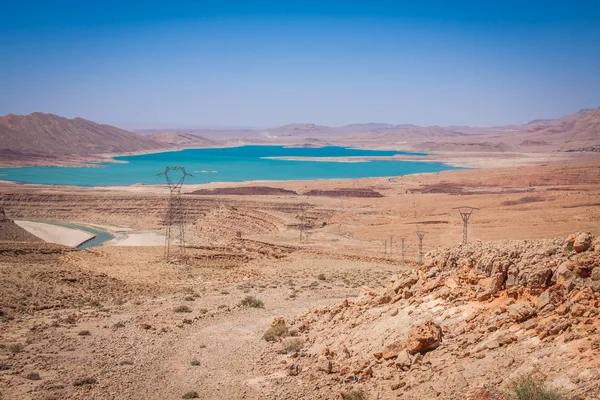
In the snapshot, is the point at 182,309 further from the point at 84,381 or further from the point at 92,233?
the point at 92,233

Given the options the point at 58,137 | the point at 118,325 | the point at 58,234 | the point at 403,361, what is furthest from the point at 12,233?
the point at 58,137

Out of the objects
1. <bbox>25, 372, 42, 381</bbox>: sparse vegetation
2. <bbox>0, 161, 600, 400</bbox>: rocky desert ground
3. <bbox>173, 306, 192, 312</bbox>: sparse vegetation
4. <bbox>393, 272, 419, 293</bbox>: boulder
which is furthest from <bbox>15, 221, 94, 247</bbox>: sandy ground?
<bbox>393, 272, 419, 293</bbox>: boulder

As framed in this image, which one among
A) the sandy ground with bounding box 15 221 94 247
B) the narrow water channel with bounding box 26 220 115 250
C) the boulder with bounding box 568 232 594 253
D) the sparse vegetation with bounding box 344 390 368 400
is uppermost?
the boulder with bounding box 568 232 594 253

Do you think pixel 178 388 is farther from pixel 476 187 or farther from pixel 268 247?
pixel 476 187

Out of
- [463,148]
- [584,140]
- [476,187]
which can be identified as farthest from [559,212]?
[463,148]

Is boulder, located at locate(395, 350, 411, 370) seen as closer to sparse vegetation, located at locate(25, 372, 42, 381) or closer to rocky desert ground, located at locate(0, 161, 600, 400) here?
rocky desert ground, located at locate(0, 161, 600, 400)
